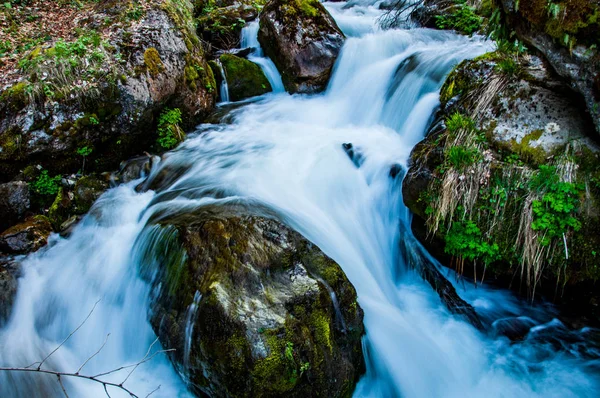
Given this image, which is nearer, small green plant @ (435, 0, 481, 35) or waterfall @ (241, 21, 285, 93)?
small green plant @ (435, 0, 481, 35)

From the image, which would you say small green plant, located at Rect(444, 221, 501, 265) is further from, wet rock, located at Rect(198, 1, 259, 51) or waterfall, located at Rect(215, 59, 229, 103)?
wet rock, located at Rect(198, 1, 259, 51)

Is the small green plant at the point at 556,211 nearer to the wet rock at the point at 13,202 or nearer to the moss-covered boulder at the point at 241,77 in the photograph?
the wet rock at the point at 13,202

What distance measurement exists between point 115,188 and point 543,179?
5700 mm

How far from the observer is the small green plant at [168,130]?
6.67 metres

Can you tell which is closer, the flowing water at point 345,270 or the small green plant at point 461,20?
the flowing water at point 345,270

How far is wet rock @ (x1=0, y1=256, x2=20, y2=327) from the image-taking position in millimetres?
4203

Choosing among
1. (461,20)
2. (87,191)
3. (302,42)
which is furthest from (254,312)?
(461,20)

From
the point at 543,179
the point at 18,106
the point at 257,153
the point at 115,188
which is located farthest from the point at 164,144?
the point at 543,179

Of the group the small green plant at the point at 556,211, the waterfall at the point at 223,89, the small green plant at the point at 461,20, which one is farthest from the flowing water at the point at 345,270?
the waterfall at the point at 223,89

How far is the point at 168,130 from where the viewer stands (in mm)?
6676

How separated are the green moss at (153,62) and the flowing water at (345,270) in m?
1.30

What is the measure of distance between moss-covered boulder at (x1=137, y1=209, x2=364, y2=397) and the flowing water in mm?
301

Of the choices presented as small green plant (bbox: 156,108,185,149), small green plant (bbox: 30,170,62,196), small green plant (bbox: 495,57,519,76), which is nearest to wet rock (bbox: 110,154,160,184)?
small green plant (bbox: 156,108,185,149)

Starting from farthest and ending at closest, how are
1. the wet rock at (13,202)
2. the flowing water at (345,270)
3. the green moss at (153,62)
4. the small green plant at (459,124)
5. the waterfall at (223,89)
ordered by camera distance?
the waterfall at (223,89) → the green moss at (153,62) → the wet rock at (13,202) → the small green plant at (459,124) → the flowing water at (345,270)
